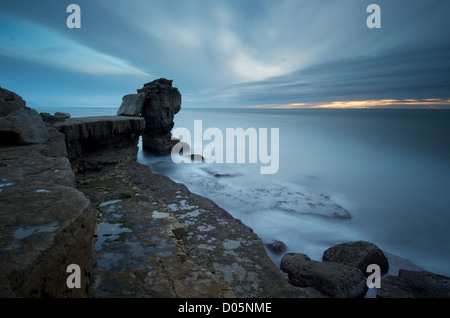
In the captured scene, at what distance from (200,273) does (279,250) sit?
3.96m

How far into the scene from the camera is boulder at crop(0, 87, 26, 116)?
4.51 metres

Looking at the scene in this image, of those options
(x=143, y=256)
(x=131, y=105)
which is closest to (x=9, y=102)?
(x=143, y=256)

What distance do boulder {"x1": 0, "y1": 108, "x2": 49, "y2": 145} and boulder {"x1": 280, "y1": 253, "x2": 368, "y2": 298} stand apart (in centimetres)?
571

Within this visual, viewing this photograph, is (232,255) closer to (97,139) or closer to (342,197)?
(97,139)

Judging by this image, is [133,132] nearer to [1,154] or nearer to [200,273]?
[1,154]

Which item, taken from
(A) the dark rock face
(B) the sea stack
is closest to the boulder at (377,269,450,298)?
(A) the dark rock face

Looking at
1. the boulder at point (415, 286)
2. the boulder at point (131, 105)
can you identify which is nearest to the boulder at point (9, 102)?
the boulder at point (131, 105)

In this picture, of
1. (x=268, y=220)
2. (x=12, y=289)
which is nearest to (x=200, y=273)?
(x=12, y=289)

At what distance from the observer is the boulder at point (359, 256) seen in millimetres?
4604

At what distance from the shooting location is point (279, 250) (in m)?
5.65

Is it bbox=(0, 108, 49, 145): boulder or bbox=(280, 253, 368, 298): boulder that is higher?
bbox=(0, 108, 49, 145): boulder

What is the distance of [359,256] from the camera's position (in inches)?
183

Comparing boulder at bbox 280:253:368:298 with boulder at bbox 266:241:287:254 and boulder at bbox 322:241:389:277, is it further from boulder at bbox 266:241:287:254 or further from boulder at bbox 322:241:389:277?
boulder at bbox 266:241:287:254

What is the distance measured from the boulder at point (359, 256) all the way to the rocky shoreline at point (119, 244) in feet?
0.07
